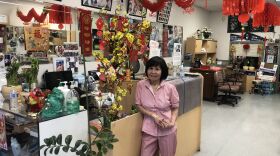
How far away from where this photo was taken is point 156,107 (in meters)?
2.18

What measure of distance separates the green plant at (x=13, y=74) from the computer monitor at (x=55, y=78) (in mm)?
327

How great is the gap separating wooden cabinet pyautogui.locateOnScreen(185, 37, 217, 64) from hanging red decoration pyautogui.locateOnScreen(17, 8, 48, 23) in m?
4.89

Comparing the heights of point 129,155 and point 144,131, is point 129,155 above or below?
below

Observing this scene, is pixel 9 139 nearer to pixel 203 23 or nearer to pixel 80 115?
pixel 80 115

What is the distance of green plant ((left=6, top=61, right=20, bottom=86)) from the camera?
2465 mm

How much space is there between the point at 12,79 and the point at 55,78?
51cm

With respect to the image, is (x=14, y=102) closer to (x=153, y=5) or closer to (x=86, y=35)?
(x=86, y=35)

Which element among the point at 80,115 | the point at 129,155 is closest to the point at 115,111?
the point at 80,115

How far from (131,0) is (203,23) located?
477cm

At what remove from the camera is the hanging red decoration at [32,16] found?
2680mm

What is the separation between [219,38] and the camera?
912 cm

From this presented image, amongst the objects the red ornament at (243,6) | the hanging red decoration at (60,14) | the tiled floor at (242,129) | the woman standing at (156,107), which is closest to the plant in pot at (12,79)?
the hanging red decoration at (60,14)

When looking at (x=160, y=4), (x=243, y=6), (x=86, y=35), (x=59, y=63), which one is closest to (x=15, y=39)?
(x=59, y=63)

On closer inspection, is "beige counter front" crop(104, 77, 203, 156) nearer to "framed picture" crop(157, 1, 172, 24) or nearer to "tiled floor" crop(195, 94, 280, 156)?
"tiled floor" crop(195, 94, 280, 156)
